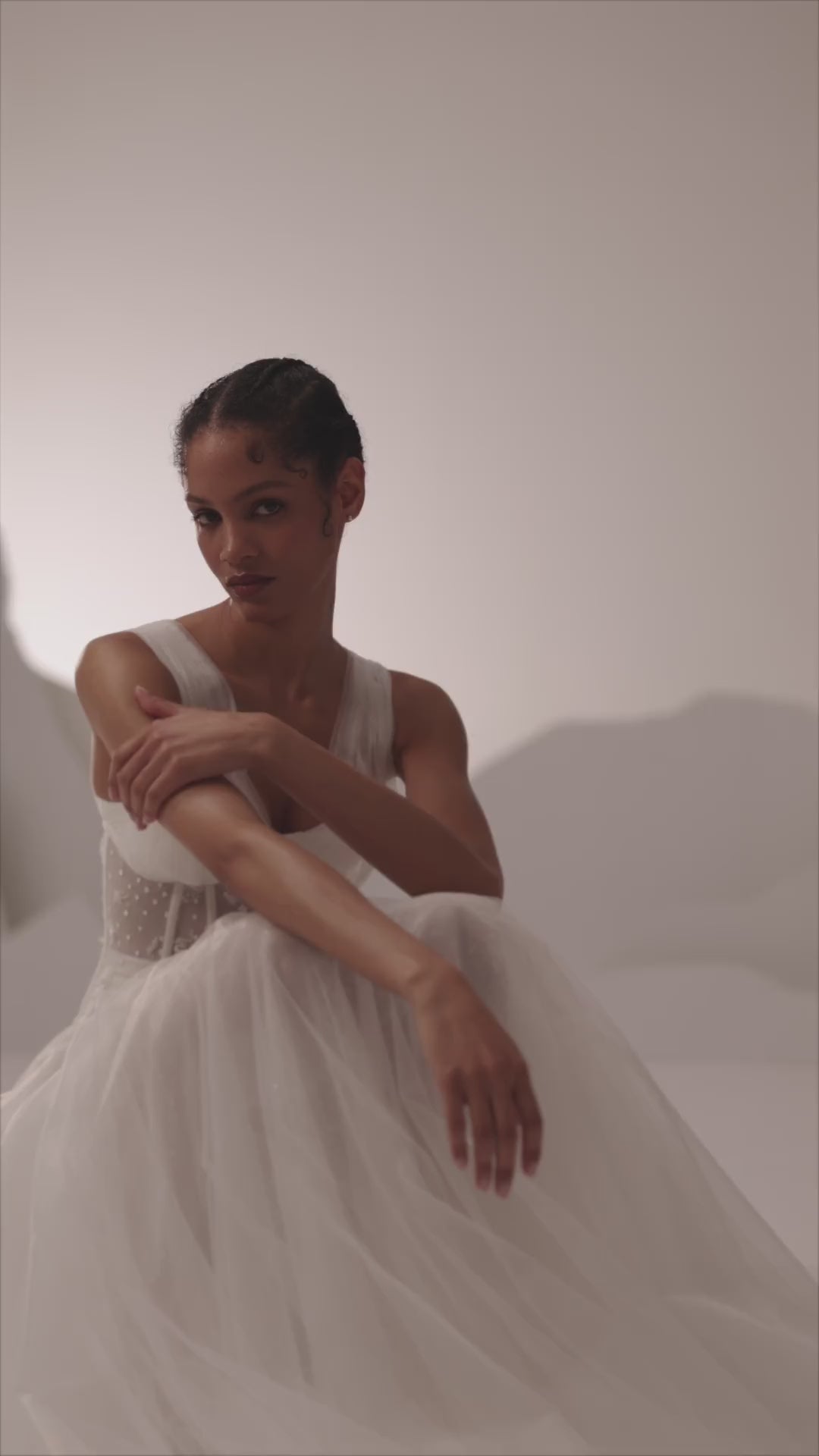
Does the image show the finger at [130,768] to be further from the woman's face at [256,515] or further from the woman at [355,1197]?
the woman's face at [256,515]

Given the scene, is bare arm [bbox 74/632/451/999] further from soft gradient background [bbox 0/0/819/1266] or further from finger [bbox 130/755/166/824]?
soft gradient background [bbox 0/0/819/1266]

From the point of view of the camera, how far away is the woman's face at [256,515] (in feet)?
5.01

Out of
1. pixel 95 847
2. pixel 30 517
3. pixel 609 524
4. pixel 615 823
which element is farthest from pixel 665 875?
pixel 30 517

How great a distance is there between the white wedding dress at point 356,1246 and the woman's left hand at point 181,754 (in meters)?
0.12

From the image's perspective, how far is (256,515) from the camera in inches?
60.7

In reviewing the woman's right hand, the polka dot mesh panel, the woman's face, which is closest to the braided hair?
the woman's face

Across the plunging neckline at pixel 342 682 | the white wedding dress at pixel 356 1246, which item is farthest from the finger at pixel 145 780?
the plunging neckline at pixel 342 682

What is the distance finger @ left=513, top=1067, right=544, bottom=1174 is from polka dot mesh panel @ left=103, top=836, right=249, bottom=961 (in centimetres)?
49

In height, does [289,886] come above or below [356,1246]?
above

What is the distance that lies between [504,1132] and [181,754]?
1.45 ft

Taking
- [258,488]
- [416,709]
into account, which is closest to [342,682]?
[416,709]

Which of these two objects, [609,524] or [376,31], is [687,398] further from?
[376,31]

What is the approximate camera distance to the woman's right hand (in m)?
1.14

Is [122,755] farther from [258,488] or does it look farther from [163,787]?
[258,488]
